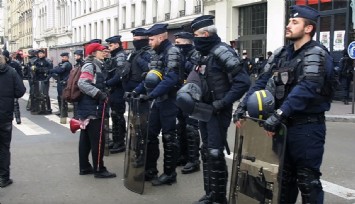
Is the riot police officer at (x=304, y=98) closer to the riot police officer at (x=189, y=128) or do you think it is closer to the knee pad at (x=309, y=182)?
the knee pad at (x=309, y=182)

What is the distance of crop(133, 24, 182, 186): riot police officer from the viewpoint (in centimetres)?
596

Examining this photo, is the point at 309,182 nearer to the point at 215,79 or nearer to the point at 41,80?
the point at 215,79

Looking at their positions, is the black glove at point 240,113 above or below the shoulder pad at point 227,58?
below

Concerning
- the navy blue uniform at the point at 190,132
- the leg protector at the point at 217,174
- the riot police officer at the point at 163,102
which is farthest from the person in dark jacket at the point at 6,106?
the leg protector at the point at 217,174

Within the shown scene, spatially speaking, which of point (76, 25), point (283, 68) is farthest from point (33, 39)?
point (283, 68)

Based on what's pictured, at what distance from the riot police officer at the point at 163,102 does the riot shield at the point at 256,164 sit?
1867 millimetres

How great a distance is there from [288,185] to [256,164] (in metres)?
0.49

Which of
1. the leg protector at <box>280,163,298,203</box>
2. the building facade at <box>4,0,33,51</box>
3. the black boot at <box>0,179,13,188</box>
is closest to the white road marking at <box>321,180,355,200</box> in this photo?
the leg protector at <box>280,163,298,203</box>

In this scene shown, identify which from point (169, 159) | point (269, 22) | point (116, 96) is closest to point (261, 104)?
point (169, 159)

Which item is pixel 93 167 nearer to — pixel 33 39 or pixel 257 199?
pixel 257 199

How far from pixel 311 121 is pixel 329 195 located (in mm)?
1984

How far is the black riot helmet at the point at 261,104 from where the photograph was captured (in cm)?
407

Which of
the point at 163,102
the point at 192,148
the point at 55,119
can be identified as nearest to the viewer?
the point at 163,102

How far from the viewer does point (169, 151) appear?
620 centimetres
